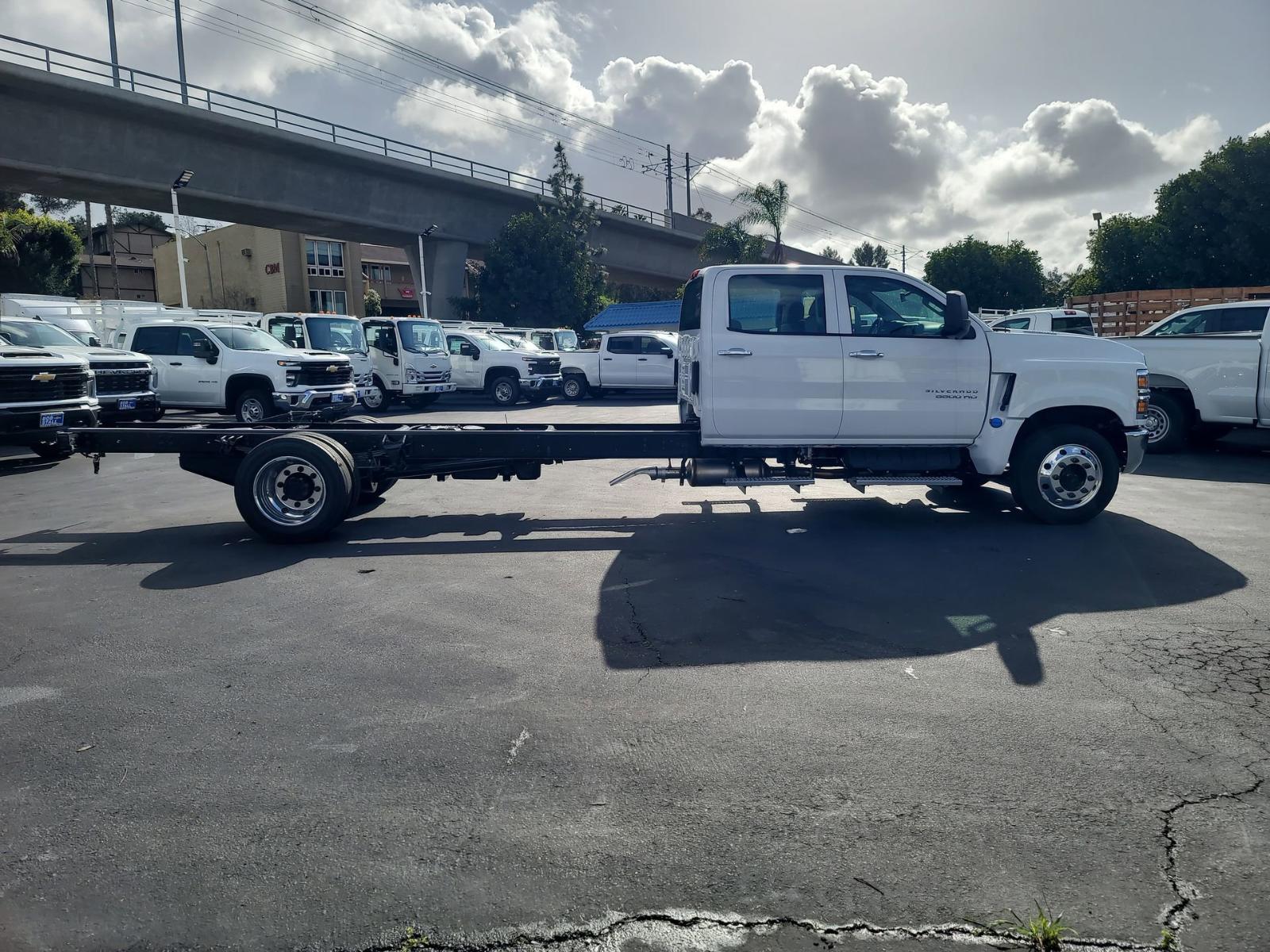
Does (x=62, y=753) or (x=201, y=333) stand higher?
(x=201, y=333)

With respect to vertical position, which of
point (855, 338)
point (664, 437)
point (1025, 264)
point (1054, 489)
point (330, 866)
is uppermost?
point (1025, 264)

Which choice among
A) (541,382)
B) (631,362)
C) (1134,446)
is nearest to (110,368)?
(541,382)

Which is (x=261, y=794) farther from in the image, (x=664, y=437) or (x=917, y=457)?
(x=917, y=457)

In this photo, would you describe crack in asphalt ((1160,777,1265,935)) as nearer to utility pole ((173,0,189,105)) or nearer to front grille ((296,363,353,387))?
front grille ((296,363,353,387))

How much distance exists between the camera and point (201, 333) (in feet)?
55.2

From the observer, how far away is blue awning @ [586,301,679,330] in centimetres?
3934

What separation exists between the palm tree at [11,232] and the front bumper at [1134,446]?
158ft

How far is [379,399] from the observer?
21.5 m

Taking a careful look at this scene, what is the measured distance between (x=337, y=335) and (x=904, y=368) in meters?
16.3

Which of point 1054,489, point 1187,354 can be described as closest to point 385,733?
point 1054,489

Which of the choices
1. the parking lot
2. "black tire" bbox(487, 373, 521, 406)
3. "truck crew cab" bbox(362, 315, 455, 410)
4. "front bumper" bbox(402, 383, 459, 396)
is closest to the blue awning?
"black tire" bbox(487, 373, 521, 406)

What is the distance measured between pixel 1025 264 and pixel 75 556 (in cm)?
5687

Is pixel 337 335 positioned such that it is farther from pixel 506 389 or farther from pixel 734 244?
pixel 734 244

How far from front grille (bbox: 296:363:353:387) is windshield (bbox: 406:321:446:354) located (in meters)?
3.72
